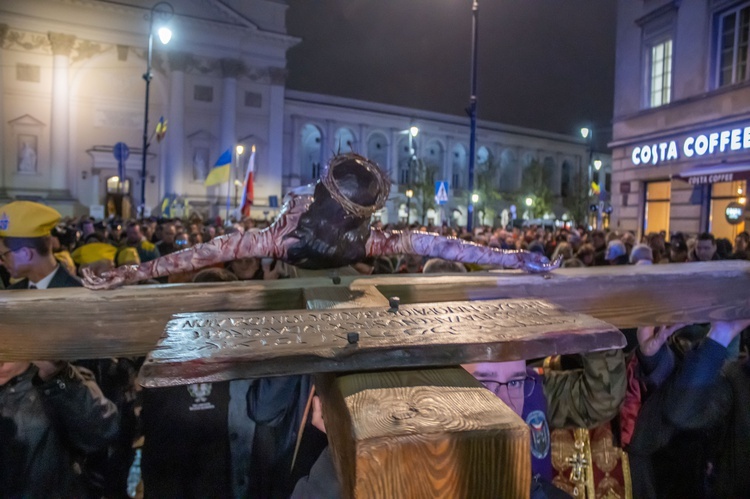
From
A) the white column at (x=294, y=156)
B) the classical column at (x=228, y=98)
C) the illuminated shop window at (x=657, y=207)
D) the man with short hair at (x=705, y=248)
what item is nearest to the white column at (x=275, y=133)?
the classical column at (x=228, y=98)

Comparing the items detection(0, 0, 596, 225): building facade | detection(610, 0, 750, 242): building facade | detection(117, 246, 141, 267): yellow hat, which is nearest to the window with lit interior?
detection(610, 0, 750, 242): building facade

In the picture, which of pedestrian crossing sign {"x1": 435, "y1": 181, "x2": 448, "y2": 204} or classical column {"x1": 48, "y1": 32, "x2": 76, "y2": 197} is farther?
classical column {"x1": 48, "y1": 32, "x2": 76, "y2": 197}

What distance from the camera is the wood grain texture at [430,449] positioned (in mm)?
1144

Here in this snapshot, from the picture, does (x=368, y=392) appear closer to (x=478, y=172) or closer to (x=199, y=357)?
(x=199, y=357)

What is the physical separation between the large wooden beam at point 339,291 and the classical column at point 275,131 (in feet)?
142

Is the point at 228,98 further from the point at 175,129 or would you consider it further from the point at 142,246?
the point at 142,246

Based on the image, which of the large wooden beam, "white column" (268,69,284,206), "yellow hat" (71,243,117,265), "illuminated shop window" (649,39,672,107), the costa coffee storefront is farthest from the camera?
"white column" (268,69,284,206)

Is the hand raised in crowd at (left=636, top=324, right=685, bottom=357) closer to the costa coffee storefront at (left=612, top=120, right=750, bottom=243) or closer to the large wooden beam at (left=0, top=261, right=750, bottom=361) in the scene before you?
the large wooden beam at (left=0, top=261, right=750, bottom=361)

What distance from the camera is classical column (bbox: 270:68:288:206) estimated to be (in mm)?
44969

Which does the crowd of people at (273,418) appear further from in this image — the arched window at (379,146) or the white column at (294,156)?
the arched window at (379,146)

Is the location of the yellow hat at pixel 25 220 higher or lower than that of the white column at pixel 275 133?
lower

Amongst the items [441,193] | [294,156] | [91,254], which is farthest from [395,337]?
[294,156]

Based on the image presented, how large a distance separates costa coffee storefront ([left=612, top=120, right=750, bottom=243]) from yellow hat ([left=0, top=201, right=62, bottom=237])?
55.8 feet

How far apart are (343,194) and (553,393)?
149cm
